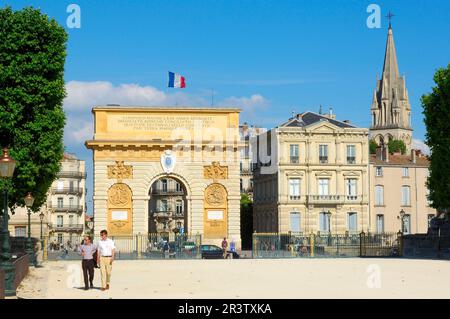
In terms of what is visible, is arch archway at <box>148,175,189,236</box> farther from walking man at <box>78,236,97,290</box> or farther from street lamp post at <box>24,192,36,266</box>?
walking man at <box>78,236,97,290</box>

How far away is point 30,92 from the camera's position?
4016cm

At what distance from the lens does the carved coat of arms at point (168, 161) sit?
60.0m

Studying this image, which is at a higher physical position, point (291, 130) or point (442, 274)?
point (291, 130)

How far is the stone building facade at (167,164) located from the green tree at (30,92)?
1818cm

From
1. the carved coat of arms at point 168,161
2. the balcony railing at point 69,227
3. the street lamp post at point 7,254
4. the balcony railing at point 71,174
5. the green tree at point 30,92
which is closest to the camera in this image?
the street lamp post at point 7,254

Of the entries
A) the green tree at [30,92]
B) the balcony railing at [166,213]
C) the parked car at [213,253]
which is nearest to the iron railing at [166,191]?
the balcony railing at [166,213]

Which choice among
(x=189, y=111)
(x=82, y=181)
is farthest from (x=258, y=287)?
(x=82, y=181)

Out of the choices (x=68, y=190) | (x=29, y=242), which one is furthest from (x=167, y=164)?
(x=68, y=190)

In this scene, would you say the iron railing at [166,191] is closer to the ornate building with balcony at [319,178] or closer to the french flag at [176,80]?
the ornate building with balcony at [319,178]

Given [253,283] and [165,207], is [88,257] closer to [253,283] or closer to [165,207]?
[253,283]

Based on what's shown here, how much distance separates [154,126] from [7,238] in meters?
35.2

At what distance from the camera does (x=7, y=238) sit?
24984 millimetres

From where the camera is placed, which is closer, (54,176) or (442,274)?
(442,274)
